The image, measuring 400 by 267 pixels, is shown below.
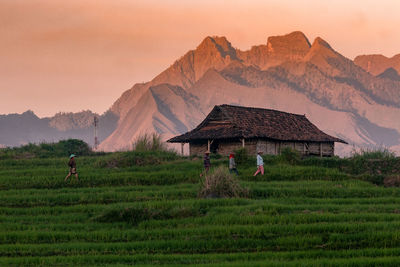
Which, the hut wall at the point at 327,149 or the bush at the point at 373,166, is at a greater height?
the hut wall at the point at 327,149

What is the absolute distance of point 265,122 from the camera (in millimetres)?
51375

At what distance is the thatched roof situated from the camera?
4706 centimetres

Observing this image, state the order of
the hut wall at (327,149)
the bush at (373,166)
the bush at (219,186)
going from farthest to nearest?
the hut wall at (327,149) → the bush at (373,166) → the bush at (219,186)

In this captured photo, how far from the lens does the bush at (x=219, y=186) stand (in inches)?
914

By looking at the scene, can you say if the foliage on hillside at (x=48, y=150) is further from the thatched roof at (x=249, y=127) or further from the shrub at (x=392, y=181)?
the shrub at (x=392, y=181)

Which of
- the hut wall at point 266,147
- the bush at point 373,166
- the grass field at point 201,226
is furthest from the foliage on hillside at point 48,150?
the bush at point 373,166

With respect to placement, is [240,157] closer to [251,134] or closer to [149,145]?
[251,134]

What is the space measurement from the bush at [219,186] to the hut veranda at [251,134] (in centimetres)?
2176

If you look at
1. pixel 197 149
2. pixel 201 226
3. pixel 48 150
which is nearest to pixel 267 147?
pixel 197 149

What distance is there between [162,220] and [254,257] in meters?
5.28

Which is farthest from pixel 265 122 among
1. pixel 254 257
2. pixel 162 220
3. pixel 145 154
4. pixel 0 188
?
pixel 254 257

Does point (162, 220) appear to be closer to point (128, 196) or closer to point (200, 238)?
point (200, 238)

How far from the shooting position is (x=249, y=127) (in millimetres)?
47875

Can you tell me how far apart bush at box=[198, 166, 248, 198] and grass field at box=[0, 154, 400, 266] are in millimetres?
1071
